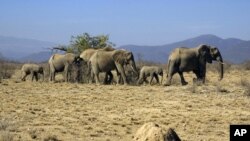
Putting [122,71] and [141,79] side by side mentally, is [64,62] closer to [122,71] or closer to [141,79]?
[141,79]

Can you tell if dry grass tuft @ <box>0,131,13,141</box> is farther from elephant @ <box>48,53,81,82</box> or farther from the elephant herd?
elephant @ <box>48,53,81,82</box>

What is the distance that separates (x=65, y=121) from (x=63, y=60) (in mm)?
15458

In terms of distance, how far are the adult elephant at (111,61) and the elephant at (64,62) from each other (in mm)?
1443

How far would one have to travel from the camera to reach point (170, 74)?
27.0 m

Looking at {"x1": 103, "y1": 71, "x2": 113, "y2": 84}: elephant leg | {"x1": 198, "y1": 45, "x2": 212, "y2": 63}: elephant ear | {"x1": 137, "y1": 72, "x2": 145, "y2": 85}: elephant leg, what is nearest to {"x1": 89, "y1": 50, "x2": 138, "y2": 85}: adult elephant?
{"x1": 103, "y1": 71, "x2": 113, "y2": 84}: elephant leg

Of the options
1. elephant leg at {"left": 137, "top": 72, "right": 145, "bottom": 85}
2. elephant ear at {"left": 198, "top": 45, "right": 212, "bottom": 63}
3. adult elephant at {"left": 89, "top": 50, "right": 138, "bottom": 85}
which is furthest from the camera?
elephant leg at {"left": 137, "top": 72, "right": 145, "bottom": 85}

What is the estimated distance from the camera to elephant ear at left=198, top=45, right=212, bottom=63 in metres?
27.0

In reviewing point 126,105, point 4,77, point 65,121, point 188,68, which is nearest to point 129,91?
point 126,105

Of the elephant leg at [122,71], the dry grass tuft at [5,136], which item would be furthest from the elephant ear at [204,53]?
the dry grass tuft at [5,136]

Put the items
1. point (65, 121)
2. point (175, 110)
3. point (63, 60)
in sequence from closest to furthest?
point (65, 121), point (175, 110), point (63, 60)

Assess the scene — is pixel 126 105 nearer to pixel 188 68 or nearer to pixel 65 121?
pixel 65 121

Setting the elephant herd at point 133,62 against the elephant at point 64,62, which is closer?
the elephant herd at point 133,62

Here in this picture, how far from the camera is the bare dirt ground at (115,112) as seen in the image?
1293 cm

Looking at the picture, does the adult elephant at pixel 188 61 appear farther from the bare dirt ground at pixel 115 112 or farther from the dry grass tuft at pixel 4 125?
the dry grass tuft at pixel 4 125
